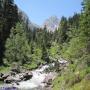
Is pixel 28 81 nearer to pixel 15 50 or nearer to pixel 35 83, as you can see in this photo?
pixel 35 83

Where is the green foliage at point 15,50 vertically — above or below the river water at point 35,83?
above

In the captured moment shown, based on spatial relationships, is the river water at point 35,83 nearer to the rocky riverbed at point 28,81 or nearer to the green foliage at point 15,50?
the rocky riverbed at point 28,81

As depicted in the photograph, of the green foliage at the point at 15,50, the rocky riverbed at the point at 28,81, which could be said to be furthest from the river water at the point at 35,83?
the green foliage at the point at 15,50

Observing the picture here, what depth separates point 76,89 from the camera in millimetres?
22125

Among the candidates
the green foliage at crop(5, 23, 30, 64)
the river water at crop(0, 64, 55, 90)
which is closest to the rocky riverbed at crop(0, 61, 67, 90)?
the river water at crop(0, 64, 55, 90)

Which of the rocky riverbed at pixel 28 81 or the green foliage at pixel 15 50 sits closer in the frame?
the rocky riverbed at pixel 28 81

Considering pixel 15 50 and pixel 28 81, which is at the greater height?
pixel 15 50

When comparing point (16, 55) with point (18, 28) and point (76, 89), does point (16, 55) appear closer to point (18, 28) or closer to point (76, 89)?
point (18, 28)

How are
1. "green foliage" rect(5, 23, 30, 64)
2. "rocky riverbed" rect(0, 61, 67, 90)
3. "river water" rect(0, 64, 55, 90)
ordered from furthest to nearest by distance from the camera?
"green foliage" rect(5, 23, 30, 64) → "rocky riverbed" rect(0, 61, 67, 90) → "river water" rect(0, 64, 55, 90)

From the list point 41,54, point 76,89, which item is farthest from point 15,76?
point 76,89

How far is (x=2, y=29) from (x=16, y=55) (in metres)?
13.1

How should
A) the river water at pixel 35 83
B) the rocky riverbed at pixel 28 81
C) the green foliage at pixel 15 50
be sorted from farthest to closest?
the green foliage at pixel 15 50 → the rocky riverbed at pixel 28 81 → the river water at pixel 35 83

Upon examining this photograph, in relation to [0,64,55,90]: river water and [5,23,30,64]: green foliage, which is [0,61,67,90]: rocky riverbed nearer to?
[0,64,55,90]: river water

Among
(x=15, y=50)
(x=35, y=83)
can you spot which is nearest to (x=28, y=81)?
(x=35, y=83)
